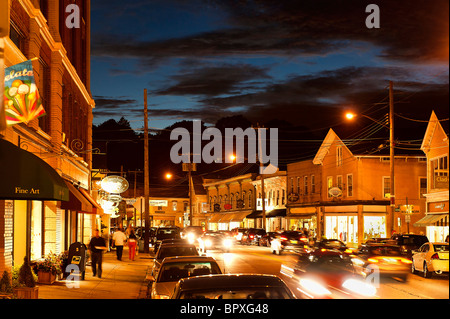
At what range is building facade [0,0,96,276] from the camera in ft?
54.7

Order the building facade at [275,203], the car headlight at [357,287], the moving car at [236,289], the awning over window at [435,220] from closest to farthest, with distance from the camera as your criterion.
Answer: the moving car at [236,289], the car headlight at [357,287], the awning over window at [435,220], the building facade at [275,203]

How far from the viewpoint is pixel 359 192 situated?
5169cm

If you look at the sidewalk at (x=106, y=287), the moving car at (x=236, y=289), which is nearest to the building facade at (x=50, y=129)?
the sidewalk at (x=106, y=287)

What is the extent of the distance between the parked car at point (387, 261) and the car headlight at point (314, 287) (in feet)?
34.0

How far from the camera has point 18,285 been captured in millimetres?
13812

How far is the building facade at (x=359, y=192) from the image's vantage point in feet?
167

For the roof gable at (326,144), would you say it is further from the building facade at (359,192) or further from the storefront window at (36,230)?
the storefront window at (36,230)

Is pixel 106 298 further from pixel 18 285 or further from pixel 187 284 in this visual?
pixel 187 284

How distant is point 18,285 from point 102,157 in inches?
1554

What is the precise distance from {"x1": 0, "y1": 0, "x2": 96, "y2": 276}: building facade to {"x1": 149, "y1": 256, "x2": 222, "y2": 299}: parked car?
371cm

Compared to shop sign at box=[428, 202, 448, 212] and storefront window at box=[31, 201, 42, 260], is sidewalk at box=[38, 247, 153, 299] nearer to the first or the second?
storefront window at box=[31, 201, 42, 260]

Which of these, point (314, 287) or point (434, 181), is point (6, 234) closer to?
point (314, 287)

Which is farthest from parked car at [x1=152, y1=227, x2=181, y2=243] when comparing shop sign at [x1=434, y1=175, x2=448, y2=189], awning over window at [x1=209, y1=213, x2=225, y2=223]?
awning over window at [x1=209, y1=213, x2=225, y2=223]

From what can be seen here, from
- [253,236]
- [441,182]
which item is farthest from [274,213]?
[441,182]
